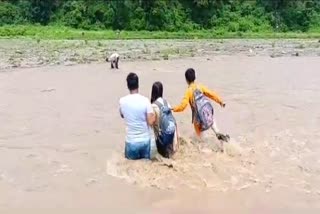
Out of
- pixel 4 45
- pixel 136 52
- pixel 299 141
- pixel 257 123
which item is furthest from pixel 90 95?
pixel 4 45

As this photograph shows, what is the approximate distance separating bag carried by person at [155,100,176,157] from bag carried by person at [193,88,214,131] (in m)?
0.58

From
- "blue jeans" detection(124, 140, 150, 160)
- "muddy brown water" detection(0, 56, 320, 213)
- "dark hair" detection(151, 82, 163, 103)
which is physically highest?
"dark hair" detection(151, 82, 163, 103)

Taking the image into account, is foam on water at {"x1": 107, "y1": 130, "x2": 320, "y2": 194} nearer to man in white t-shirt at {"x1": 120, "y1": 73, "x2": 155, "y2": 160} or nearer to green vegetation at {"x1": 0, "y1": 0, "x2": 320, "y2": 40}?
man in white t-shirt at {"x1": 120, "y1": 73, "x2": 155, "y2": 160}

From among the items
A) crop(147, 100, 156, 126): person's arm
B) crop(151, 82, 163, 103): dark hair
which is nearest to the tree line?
crop(151, 82, 163, 103): dark hair

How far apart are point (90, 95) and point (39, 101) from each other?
1.24m

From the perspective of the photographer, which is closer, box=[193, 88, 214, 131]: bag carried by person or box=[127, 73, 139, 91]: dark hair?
box=[127, 73, 139, 91]: dark hair

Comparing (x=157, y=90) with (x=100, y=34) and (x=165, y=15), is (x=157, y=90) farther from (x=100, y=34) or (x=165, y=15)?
(x=165, y=15)

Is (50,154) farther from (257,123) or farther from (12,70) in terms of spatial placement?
(12,70)

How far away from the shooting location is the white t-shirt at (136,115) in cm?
701

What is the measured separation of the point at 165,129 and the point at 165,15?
3065 cm

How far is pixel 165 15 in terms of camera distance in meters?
37.4

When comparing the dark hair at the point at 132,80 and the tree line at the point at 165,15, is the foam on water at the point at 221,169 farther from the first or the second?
the tree line at the point at 165,15

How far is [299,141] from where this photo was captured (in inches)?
354

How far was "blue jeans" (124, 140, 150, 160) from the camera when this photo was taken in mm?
7180
